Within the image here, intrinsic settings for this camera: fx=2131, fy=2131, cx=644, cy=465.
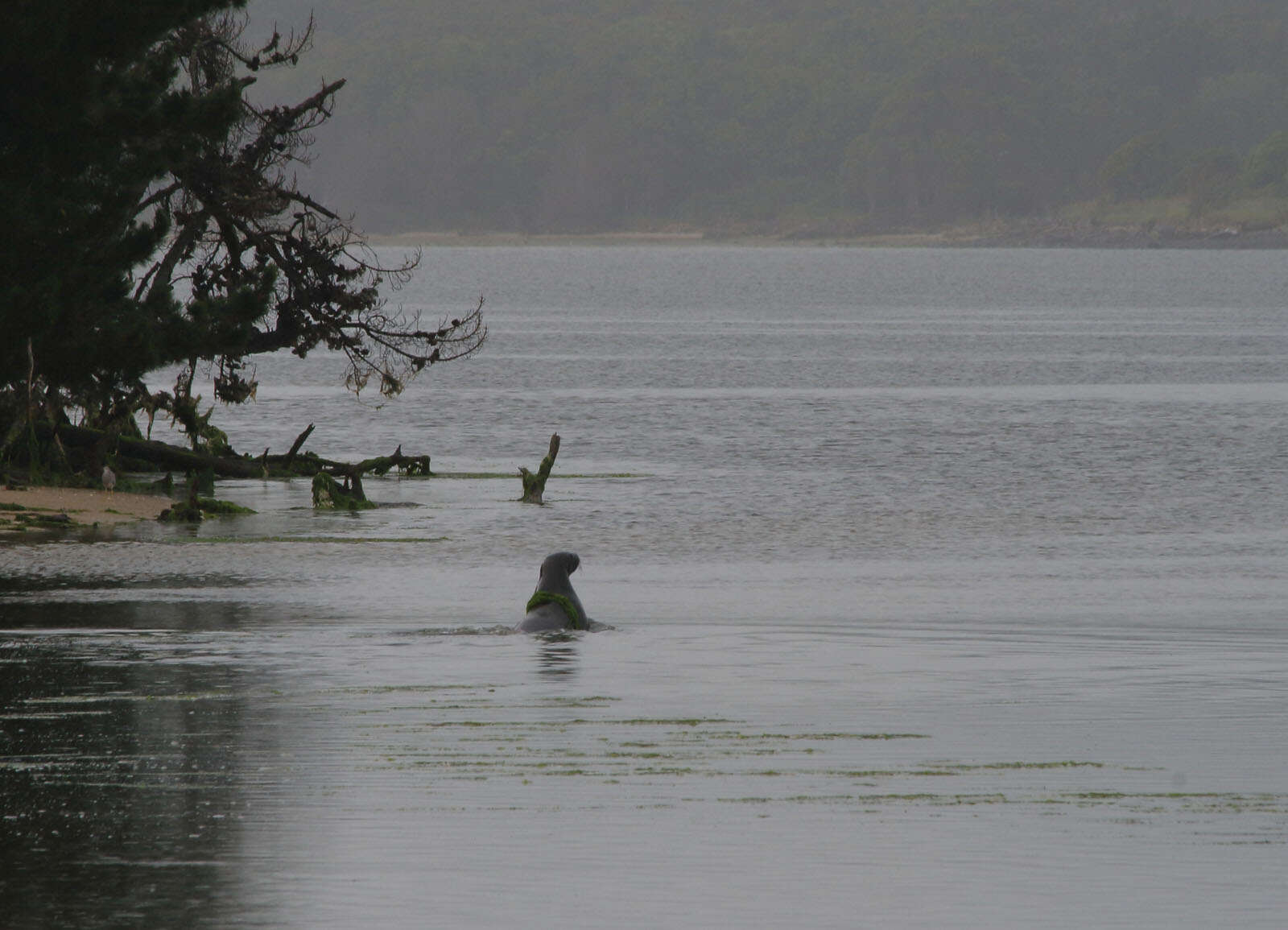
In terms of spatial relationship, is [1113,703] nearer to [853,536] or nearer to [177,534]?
[853,536]

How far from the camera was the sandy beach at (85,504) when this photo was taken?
91.9 feet

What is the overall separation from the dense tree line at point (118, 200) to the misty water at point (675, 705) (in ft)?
8.15

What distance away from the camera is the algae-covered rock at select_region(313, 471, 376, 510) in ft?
101

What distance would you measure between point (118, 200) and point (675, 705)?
1231 cm

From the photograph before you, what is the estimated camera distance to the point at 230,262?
31859mm

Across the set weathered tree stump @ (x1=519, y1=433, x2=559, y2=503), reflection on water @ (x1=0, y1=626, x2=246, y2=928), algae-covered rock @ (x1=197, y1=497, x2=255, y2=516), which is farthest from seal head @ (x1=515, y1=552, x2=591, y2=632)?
weathered tree stump @ (x1=519, y1=433, x2=559, y2=503)

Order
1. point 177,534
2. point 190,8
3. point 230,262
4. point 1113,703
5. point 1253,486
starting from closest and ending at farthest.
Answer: point 1113,703
point 190,8
point 177,534
point 230,262
point 1253,486

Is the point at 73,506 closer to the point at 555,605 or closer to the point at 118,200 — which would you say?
the point at 118,200

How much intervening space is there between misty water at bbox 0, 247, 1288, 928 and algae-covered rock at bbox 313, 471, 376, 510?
616 mm

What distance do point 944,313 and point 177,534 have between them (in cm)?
10074

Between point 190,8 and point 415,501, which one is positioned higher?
point 190,8

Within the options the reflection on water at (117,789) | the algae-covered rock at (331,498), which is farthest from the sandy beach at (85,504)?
the reflection on water at (117,789)

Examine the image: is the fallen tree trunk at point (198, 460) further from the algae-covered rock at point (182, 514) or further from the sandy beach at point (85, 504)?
the algae-covered rock at point (182, 514)

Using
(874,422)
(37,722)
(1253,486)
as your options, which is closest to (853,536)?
A: (1253,486)
